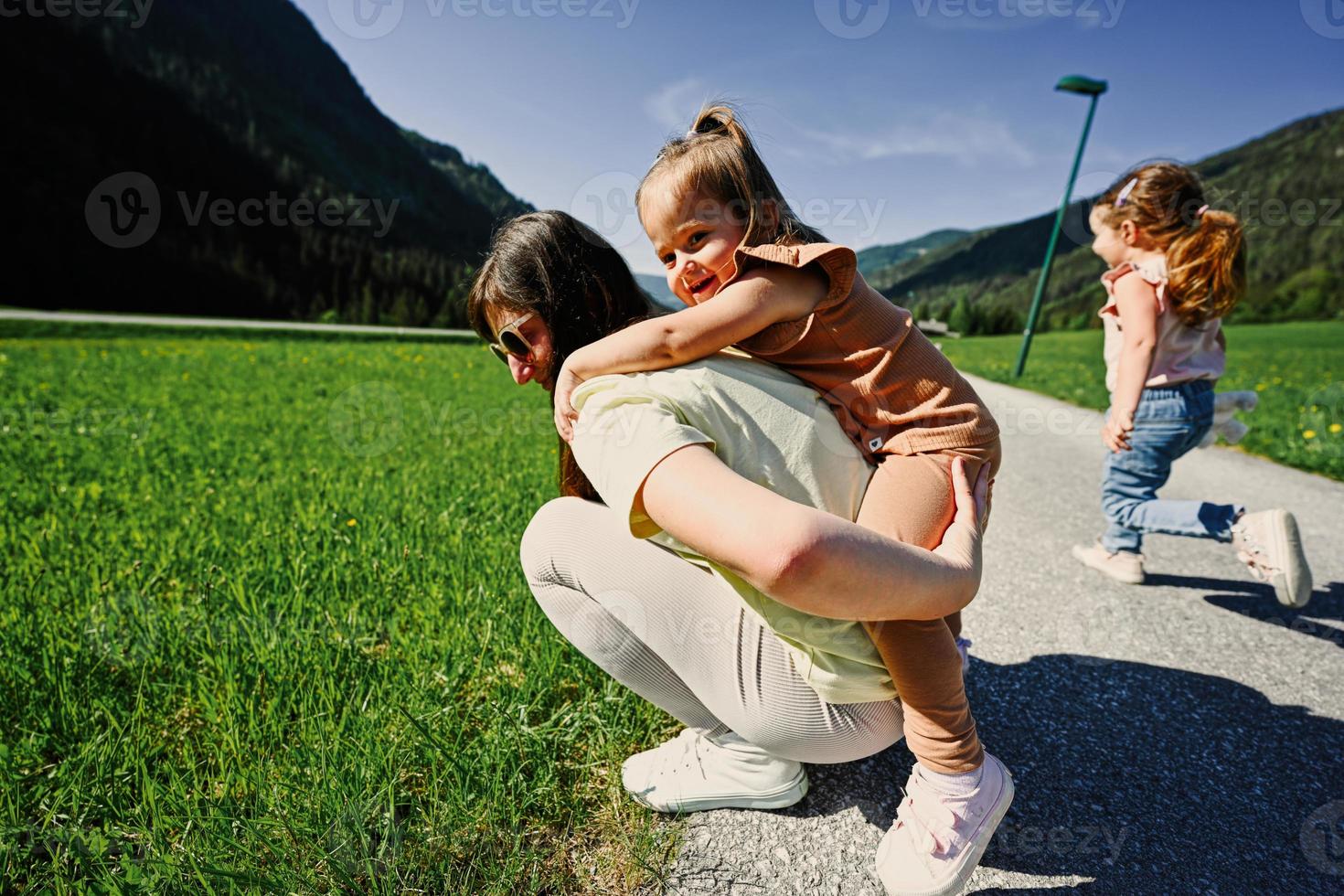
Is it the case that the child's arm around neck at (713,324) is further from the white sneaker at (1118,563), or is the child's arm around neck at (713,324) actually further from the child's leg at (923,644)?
the white sneaker at (1118,563)

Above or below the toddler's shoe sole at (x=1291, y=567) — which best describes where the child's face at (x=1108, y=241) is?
above

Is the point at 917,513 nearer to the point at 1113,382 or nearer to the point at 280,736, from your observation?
the point at 280,736

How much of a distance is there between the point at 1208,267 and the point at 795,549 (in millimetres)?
2906

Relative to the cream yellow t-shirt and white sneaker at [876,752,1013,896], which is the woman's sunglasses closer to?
the cream yellow t-shirt

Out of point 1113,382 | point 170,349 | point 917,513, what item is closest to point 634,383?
point 917,513

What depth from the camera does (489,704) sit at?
5.79 ft

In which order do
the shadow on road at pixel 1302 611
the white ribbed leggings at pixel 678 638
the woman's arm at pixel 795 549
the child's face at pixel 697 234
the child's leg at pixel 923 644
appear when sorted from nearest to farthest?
1. the woman's arm at pixel 795 549
2. the child's leg at pixel 923 644
3. the white ribbed leggings at pixel 678 638
4. the child's face at pixel 697 234
5. the shadow on road at pixel 1302 611

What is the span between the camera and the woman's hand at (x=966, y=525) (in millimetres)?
1082

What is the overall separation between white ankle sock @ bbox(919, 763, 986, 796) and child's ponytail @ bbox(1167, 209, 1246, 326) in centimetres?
255

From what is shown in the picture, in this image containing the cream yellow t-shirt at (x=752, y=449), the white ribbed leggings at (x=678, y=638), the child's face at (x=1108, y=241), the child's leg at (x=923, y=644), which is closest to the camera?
the cream yellow t-shirt at (x=752, y=449)

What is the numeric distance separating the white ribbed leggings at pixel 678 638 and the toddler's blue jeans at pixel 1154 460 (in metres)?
2.24

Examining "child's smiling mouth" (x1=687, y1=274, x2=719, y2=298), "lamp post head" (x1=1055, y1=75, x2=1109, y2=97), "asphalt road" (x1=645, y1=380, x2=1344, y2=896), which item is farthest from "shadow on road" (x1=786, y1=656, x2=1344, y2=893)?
"lamp post head" (x1=1055, y1=75, x2=1109, y2=97)

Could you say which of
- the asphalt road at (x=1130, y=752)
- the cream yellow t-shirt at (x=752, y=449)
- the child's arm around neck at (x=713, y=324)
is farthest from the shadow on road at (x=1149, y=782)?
the child's arm around neck at (x=713, y=324)

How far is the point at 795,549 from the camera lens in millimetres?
887
